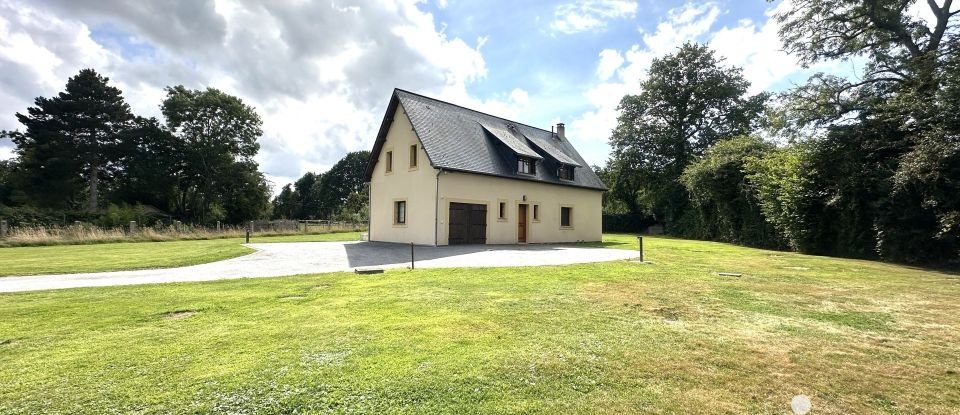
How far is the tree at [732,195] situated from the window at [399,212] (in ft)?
59.3

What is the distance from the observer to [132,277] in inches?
350

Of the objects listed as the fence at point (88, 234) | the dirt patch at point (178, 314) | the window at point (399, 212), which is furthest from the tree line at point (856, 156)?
the fence at point (88, 234)

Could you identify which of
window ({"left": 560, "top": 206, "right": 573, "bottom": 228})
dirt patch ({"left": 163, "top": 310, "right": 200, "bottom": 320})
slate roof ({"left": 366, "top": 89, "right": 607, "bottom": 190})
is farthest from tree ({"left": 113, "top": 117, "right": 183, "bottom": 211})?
dirt patch ({"left": 163, "top": 310, "right": 200, "bottom": 320})

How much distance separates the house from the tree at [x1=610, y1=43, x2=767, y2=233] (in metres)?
15.0

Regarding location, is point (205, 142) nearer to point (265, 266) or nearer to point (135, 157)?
point (135, 157)

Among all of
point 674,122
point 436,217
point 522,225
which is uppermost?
point 674,122

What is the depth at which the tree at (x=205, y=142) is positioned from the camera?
41.1m

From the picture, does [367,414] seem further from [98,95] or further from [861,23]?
[98,95]

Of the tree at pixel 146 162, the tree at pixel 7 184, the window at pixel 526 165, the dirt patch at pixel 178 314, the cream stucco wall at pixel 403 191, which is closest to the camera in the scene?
the dirt patch at pixel 178 314

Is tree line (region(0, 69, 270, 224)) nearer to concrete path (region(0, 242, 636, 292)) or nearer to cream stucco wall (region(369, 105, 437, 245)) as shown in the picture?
cream stucco wall (region(369, 105, 437, 245))

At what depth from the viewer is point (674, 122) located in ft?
122

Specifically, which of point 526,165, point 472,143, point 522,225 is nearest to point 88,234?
point 472,143

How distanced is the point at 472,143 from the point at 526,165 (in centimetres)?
318

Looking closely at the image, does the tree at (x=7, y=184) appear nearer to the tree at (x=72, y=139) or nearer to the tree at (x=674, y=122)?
the tree at (x=72, y=139)
